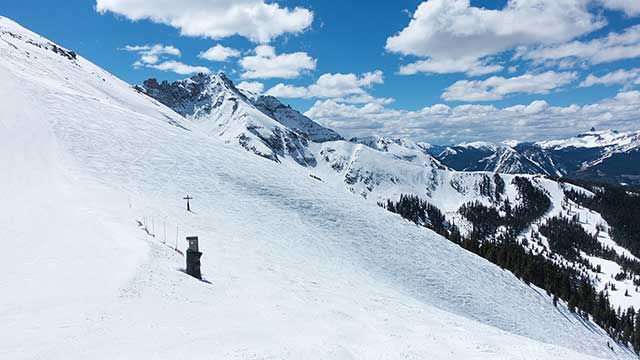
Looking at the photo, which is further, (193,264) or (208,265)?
(208,265)

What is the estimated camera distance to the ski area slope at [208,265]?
48.1ft

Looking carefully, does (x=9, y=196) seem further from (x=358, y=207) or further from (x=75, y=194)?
(x=358, y=207)

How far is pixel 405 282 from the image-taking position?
45344 mm

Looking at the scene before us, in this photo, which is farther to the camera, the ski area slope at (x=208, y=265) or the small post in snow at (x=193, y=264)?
the small post in snow at (x=193, y=264)

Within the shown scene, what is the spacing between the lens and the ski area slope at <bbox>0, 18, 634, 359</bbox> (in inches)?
577

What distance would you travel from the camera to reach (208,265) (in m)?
25.6

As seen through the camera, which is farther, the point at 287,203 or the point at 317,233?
the point at 287,203

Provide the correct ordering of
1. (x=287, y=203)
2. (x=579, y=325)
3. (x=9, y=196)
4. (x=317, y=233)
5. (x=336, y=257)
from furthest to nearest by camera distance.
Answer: (x=579, y=325) < (x=287, y=203) < (x=317, y=233) < (x=336, y=257) < (x=9, y=196)

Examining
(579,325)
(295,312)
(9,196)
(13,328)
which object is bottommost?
(579,325)

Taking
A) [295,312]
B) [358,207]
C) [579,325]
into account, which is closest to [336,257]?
[358,207]

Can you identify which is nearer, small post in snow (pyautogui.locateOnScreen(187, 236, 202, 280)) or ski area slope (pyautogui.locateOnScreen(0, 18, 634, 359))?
ski area slope (pyautogui.locateOnScreen(0, 18, 634, 359))

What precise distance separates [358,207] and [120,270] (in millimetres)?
45204

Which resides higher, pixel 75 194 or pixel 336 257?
pixel 75 194

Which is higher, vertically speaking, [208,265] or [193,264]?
[193,264]
